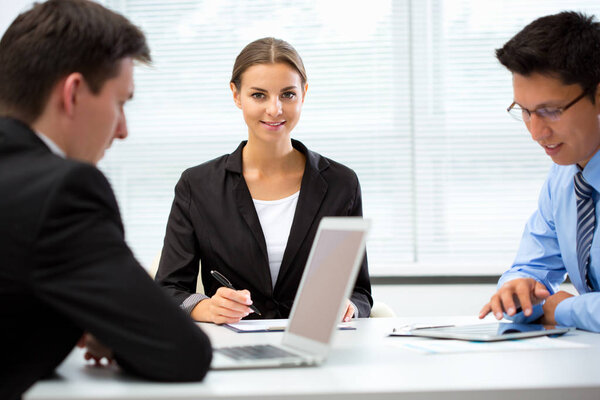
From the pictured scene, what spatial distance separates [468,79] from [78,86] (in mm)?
3038

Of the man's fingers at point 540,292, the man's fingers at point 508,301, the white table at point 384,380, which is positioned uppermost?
the white table at point 384,380

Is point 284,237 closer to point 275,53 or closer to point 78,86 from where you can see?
point 275,53

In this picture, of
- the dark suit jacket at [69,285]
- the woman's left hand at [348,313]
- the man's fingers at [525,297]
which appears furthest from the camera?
the woman's left hand at [348,313]

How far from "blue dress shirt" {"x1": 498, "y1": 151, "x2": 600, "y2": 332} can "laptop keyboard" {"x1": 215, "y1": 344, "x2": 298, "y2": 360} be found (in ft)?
2.76

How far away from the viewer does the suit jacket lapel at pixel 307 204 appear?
2268mm

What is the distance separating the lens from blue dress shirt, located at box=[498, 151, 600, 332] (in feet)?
6.01

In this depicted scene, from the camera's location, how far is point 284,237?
2326 millimetres

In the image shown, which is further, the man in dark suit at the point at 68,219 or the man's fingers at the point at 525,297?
the man's fingers at the point at 525,297

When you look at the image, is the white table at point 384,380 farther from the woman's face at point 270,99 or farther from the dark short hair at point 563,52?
the woman's face at point 270,99

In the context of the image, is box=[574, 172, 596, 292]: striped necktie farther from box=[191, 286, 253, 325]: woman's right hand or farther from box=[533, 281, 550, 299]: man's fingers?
box=[191, 286, 253, 325]: woman's right hand

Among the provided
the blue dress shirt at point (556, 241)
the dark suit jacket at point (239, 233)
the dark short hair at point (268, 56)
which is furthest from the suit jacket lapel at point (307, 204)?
the blue dress shirt at point (556, 241)

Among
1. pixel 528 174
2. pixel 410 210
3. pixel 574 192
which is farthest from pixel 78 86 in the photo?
pixel 528 174

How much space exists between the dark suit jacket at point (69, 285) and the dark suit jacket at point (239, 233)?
112 cm

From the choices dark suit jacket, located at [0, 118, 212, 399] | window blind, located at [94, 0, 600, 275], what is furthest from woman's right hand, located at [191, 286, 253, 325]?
window blind, located at [94, 0, 600, 275]
